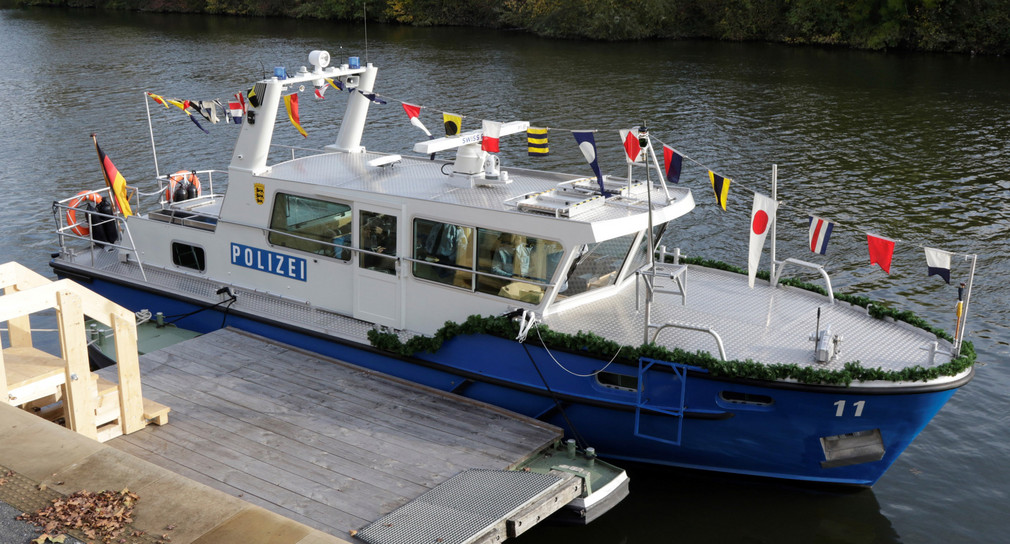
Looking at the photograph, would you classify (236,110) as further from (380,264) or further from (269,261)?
(380,264)

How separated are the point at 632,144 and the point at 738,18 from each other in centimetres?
3882

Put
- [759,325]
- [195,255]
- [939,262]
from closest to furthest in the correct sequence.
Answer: [939,262]
[759,325]
[195,255]

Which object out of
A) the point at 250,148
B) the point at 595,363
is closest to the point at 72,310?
the point at 250,148

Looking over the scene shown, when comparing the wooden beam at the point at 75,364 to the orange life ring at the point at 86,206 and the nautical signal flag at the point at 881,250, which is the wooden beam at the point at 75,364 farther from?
the nautical signal flag at the point at 881,250

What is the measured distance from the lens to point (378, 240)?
11.0m

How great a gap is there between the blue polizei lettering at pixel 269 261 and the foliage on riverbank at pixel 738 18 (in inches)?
1441

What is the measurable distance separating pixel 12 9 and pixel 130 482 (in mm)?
68579

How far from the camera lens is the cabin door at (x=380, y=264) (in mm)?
10852

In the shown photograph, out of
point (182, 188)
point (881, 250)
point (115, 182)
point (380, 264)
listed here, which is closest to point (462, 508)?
point (380, 264)

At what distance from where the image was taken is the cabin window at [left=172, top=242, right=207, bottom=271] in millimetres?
12797

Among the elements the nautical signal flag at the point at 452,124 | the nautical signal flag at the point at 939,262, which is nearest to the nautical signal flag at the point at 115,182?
the nautical signal flag at the point at 452,124

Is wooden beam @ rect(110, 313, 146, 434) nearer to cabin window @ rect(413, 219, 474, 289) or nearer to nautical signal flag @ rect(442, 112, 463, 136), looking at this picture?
cabin window @ rect(413, 219, 474, 289)

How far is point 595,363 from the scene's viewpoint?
32.6ft

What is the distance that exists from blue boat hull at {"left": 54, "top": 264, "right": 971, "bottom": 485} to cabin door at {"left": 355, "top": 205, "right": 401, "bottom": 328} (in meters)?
0.51
